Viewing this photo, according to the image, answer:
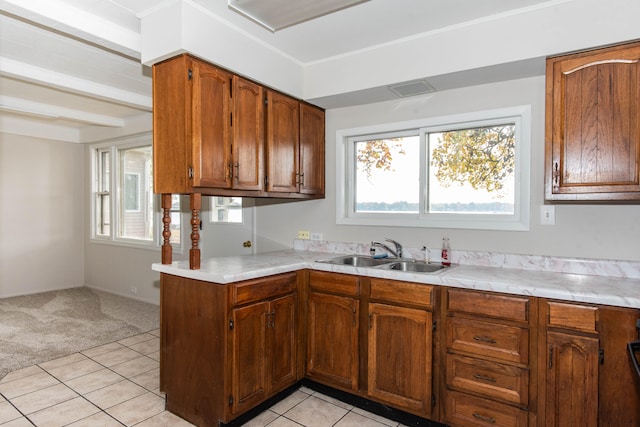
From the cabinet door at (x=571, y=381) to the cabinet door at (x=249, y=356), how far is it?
163 cm

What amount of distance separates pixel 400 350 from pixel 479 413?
0.54 meters

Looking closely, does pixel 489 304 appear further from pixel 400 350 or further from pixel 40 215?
pixel 40 215

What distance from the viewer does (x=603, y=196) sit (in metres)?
2.07

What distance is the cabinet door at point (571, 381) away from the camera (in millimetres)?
1821

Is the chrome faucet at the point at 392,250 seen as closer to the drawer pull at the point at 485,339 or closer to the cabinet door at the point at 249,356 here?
the drawer pull at the point at 485,339

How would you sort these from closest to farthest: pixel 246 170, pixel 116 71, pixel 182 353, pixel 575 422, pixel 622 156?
1. pixel 575 422
2. pixel 622 156
3. pixel 182 353
4. pixel 246 170
5. pixel 116 71

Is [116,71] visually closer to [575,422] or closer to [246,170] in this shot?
[246,170]

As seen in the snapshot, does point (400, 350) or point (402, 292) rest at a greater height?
point (402, 292)

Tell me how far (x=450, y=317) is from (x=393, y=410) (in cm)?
75

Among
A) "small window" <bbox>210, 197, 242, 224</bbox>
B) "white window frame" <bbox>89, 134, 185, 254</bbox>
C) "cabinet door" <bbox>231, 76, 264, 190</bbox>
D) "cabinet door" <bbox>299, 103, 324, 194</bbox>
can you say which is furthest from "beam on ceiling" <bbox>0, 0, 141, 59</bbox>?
"white window frame" <bbox>89, 134, 185, 254</bbox>

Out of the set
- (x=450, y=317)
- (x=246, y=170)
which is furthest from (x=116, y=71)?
(x=450, y=317)

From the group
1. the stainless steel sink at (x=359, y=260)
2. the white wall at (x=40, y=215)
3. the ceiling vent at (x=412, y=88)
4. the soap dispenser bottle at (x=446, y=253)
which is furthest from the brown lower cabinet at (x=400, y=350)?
the white wall at (x=40, y=215)

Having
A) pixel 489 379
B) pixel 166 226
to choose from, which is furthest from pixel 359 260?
pixel 166 226

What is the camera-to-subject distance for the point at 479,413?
2.11 meters
